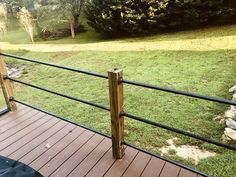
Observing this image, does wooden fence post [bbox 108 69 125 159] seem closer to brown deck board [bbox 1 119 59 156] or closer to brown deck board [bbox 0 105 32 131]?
brown deck board [bbox 1 119 59 156]

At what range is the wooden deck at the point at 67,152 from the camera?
2.03m

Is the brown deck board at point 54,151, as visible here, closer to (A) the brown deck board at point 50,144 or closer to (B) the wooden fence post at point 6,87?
(A) the brown deck board at point 50,144

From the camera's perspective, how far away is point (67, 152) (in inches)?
89.8

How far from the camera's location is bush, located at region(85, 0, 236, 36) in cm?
715

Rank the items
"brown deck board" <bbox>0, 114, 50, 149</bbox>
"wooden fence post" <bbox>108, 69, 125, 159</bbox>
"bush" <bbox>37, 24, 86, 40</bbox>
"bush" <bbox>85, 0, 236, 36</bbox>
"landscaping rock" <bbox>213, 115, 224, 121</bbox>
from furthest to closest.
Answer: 1. "bush" <bbox>37, 24, 86, 40</bbox>
2. "bush" <bbox>85, 0, 236, 36</bbox>
3. "landscaping rock" <bbox>213, 115, 224, 121</bbox>
4. "brown deck board" <bbox>0, 114, 50, 149</bbox>
5. "wooden fence post" <bbox>108, 69, 125, 159</bbox>

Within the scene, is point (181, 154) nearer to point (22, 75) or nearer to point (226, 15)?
point (22, 75)

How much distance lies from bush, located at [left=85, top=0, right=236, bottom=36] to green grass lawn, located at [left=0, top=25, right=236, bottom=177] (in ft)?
1.58

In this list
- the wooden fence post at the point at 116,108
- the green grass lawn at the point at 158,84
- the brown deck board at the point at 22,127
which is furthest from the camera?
the green grass lawn at the point at 158,84

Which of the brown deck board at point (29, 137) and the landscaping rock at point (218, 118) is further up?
the brown deck board at point (29, 137)

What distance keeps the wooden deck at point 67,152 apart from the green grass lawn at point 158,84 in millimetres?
597

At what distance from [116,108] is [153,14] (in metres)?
6.06

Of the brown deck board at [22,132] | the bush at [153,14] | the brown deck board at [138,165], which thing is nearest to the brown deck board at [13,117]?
the brown deck board at [22,132]

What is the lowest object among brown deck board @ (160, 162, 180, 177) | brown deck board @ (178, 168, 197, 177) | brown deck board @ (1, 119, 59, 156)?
brown deck board @ (178, 168, 197, 177)

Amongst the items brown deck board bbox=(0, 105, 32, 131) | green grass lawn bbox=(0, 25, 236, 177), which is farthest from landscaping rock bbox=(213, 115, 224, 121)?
brown deck board bbox=(0, 105, 32, 131)
